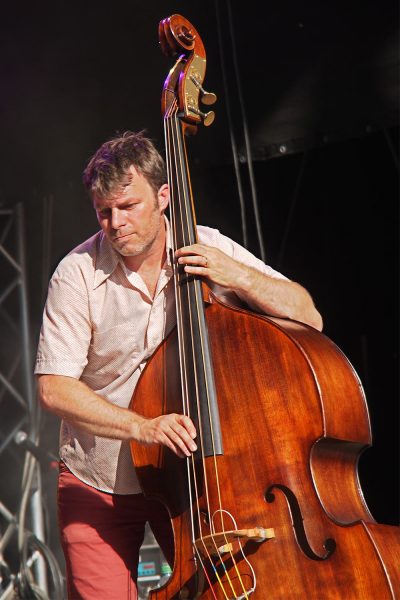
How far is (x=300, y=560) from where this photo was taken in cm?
178

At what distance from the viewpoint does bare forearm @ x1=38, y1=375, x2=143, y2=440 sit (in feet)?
6.70

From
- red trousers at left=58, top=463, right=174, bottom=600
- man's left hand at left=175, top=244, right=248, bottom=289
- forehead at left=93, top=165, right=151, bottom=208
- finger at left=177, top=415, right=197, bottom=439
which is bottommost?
red trousers at left=58, top=463, right=174, bottom=600

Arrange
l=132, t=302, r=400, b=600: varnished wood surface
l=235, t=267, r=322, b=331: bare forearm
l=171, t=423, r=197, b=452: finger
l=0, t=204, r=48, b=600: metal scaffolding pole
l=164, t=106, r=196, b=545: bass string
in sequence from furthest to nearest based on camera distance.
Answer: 1. l=0, t=204, r=48, b=600: metal scaffolding pole
2. l=235, t=267, r=322, b=331: bare forearm
3. l=164, t=106, r=196, b=545: bass string
4. l=171, t=423, r=197, b=452: finger
5. l=132, t=302, r=400, b=600: varnished wood surface

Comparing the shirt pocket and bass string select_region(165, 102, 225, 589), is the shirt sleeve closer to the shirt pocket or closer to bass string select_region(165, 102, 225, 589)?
the shirt pocket

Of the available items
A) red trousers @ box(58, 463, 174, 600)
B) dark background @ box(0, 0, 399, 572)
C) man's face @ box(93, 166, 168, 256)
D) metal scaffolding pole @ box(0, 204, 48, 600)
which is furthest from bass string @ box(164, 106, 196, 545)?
metal scaffolding pole @ box(0, 204, 48, 600)

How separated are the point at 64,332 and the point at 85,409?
26 centimetres

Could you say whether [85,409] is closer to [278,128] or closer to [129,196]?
[129,196]

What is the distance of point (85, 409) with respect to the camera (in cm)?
211

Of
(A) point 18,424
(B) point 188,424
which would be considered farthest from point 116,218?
(A) point 18,424

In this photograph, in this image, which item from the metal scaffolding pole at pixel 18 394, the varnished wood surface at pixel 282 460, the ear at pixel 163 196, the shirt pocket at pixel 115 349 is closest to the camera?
the varnished wood surface at pixel 282 460

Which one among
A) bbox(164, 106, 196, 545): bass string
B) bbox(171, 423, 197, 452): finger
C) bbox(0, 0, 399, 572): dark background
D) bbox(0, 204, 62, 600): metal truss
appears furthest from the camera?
bbox(0, 204, 62, 600): metal truss

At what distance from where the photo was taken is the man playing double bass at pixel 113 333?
2.23m

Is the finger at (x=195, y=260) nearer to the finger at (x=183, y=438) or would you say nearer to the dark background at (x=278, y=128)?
the finger at (x=183, y=438)

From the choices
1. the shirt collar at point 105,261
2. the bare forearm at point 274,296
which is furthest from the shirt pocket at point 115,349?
the bare forearm at point 274,296
